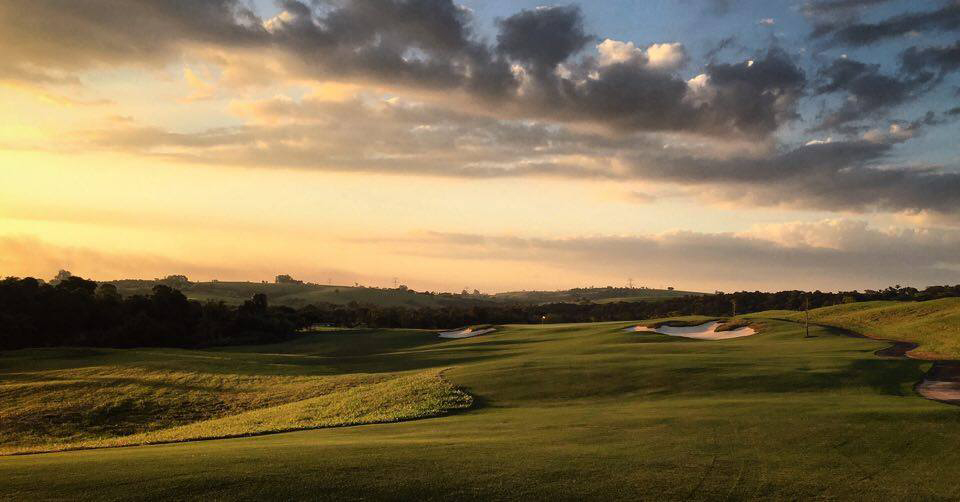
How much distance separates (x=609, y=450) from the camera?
18000 mm

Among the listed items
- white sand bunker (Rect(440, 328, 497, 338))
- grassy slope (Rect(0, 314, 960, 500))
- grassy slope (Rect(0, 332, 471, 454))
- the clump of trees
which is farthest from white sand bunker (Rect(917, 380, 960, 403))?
the clump of trees

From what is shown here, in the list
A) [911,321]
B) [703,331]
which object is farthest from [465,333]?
[911,321]

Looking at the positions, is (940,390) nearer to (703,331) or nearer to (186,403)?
(703,331)

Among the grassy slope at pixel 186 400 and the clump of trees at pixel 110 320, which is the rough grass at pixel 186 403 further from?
the clump of trees at pixel 110 320

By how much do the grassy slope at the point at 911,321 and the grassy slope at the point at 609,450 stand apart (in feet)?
33.1

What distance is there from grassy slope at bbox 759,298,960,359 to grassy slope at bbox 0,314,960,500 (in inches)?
398

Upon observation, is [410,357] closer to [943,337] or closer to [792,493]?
[943,337]

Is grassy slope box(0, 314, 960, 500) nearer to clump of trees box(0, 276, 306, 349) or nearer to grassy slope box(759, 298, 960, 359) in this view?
grassy slope box(759, 298, 960, 359)

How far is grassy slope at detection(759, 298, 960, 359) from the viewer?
147 feet

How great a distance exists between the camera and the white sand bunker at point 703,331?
6469 cm

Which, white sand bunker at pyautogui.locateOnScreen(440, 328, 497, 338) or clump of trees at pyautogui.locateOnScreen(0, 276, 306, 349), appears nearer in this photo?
clump of trees at pyautogui.locateOnScreen(0, 276, 306, 349)

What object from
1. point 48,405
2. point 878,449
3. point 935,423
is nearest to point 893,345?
point 935,423

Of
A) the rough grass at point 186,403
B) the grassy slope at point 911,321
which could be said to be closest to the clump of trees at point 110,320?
the rough grass at point 186,403

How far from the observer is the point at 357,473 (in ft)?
48.2
